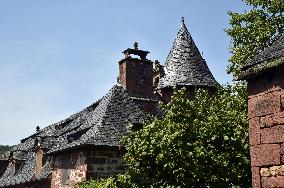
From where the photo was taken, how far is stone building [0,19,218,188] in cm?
1764

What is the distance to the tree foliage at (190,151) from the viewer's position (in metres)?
10.6

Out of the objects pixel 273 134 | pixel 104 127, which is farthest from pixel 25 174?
pixel 273 134

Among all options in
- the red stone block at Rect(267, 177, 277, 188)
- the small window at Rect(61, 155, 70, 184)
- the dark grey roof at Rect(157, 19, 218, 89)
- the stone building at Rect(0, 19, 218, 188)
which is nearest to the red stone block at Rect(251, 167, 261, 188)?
the red stone block at Rect(267, 177, 277, 188)

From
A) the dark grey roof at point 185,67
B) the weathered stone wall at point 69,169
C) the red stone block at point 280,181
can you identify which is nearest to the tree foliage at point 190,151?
the red stone block at point 280,181

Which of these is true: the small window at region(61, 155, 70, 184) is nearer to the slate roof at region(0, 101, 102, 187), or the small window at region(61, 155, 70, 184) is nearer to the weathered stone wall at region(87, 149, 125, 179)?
the weathered stone wall at region(87, 149, 125, 179)

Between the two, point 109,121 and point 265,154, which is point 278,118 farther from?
point 109,121

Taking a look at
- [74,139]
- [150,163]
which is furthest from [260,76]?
[74,139]

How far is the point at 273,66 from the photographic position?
7.36m

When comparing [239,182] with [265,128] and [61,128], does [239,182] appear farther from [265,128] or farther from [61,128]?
[61,128]

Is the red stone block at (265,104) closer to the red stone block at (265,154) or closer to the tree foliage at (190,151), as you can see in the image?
the red stone block at (265,154)

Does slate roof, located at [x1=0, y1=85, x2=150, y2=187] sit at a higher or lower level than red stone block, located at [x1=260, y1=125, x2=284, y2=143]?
higher

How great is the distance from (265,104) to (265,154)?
84cm

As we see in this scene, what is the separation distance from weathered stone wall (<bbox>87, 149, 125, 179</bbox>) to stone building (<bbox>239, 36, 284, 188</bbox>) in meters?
10.5

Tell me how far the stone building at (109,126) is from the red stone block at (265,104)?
631 cm
